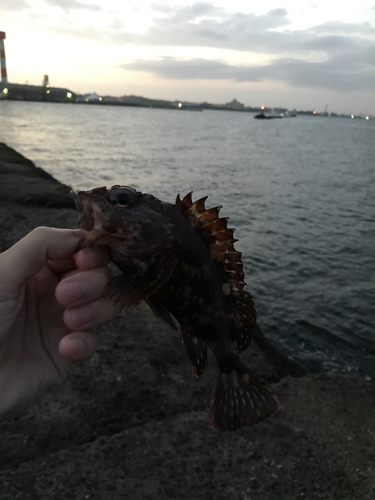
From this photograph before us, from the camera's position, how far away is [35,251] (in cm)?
259

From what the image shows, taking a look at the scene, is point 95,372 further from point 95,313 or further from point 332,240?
point 332,240

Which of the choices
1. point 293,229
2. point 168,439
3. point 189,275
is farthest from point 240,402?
point 293,229

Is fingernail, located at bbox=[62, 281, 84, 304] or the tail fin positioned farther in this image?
the tail fin

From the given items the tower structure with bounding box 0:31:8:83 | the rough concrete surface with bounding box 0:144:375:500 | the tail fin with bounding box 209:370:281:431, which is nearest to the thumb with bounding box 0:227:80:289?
the tail fin with bounding box 209:370:281:431

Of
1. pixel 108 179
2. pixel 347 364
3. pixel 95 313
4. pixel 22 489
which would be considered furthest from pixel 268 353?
pixel 108 179

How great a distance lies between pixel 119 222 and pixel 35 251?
2.26 ft

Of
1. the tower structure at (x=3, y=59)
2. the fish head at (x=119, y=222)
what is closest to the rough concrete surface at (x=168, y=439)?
the fish head at (x=119, y=222)

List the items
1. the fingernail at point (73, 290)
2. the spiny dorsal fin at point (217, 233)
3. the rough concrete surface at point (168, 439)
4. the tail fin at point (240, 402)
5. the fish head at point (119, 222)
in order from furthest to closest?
the rough concrete surface at point (168, 439)
the tail fin at point (240, 402)
the spiny dorsal fin at point (217, 233)
the fingernail at point (73, 290)
the fish head at point (119, 222)

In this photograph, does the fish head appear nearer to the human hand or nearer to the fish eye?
the fish eye

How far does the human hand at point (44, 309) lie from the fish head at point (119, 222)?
0.17 meters

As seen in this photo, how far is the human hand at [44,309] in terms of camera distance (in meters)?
2.55

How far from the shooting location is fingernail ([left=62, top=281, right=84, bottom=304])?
8.23ft

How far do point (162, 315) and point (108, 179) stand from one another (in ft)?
89.3

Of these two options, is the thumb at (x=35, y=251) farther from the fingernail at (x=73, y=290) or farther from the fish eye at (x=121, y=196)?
the fish eye at (x=121, y=196)
